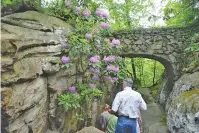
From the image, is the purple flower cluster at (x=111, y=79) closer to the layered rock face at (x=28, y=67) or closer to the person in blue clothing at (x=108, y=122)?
the person in blue clothing at (x=108, y=122)

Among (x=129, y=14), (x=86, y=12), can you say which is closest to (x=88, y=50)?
(x=86, y=12)

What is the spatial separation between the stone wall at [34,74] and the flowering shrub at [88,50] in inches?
7.2

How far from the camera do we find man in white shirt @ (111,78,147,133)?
4.17 metres

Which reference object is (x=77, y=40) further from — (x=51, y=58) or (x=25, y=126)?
(x=25, y=126)

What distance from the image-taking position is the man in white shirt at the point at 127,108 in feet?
13.7

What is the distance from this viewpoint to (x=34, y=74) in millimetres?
3660

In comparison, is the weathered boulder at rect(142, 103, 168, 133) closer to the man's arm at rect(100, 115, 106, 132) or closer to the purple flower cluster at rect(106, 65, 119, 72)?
the man's arm at rect(100, 115, 106, 132)

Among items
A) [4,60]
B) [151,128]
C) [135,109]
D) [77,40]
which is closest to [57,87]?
[77,40]

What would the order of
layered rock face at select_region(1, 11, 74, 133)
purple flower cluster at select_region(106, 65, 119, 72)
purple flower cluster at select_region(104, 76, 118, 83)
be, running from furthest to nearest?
purple flower cluster at select_region(104, 76, 118, 83), purple flower cluster at select_region(106, 65, 119, 72), layered rock face at select_region(1, 11, 74, 133)

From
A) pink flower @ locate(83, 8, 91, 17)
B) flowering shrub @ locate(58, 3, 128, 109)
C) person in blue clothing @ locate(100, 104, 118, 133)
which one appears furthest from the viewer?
person in blue clothing @ locate(100, 104, 118, 133)

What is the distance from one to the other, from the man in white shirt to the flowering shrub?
→ 762 millimetres

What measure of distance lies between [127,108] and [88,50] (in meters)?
1.23

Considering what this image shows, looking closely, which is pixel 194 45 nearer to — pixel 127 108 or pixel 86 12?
pixel 86 12

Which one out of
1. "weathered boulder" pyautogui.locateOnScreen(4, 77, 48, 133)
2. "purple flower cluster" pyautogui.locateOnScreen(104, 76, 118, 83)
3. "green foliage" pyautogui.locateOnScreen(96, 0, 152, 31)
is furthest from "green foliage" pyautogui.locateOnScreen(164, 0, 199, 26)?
"weathered boulder" pyautogui.locateOnScreen(4, 77, 48, 133)
